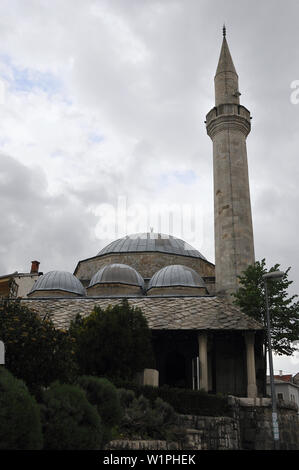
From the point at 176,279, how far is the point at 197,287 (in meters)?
1.33

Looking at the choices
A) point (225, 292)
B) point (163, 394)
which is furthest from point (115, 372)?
point (225, 292)

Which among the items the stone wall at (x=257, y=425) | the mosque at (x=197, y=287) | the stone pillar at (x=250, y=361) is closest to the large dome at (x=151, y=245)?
the mosque at (x=197, y=287)

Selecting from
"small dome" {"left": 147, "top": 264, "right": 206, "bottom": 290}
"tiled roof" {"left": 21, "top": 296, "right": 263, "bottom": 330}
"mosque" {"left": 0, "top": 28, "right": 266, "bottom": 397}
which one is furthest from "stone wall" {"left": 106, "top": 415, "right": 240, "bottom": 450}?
"small dome" {"left": 147, "top": 264, "right": 206, "bottom": 290}

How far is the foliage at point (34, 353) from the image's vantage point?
430 inches

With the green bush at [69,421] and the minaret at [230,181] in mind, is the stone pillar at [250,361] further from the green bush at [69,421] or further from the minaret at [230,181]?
the green bush at [69,421]

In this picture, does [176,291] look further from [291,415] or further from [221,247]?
[291,415]

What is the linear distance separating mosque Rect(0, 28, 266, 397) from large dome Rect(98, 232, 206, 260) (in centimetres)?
8

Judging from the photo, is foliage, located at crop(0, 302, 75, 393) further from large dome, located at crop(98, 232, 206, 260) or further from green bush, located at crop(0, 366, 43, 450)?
large dome, located at crop(98, 232, 206, 260)

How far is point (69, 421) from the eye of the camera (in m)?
7.98

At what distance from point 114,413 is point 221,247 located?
19.3 metres

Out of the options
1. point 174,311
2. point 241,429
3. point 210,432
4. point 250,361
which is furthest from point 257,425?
point 174,311

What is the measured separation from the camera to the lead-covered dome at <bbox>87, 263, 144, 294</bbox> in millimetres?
29078
